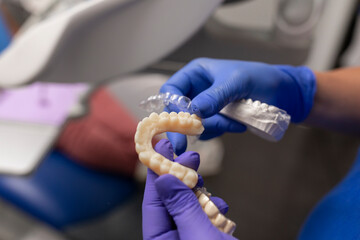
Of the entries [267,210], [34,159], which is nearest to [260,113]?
[34,159]

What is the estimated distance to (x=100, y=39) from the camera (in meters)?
0.74

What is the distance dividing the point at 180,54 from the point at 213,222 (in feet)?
2.87

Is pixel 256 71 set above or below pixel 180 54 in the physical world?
above

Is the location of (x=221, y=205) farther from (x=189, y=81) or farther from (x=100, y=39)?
(x=100, y=39)

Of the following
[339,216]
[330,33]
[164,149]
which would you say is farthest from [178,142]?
[330,33]

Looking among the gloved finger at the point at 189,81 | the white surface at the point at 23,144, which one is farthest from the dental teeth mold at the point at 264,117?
the white surface at the point at 23,144

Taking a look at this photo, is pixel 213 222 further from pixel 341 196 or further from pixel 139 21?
pixel 139 21

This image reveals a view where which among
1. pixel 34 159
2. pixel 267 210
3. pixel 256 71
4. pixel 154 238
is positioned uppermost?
pixel 256 71

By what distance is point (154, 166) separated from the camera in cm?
37

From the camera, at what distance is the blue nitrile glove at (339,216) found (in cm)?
51

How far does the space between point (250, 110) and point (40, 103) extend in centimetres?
89

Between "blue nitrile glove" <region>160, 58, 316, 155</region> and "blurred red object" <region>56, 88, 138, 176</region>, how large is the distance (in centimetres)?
60

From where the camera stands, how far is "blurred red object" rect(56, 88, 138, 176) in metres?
1.20

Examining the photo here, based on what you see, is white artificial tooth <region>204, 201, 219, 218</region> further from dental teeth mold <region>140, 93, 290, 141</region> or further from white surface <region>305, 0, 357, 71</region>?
white surface <region>305, 0, 357, 71</region>
